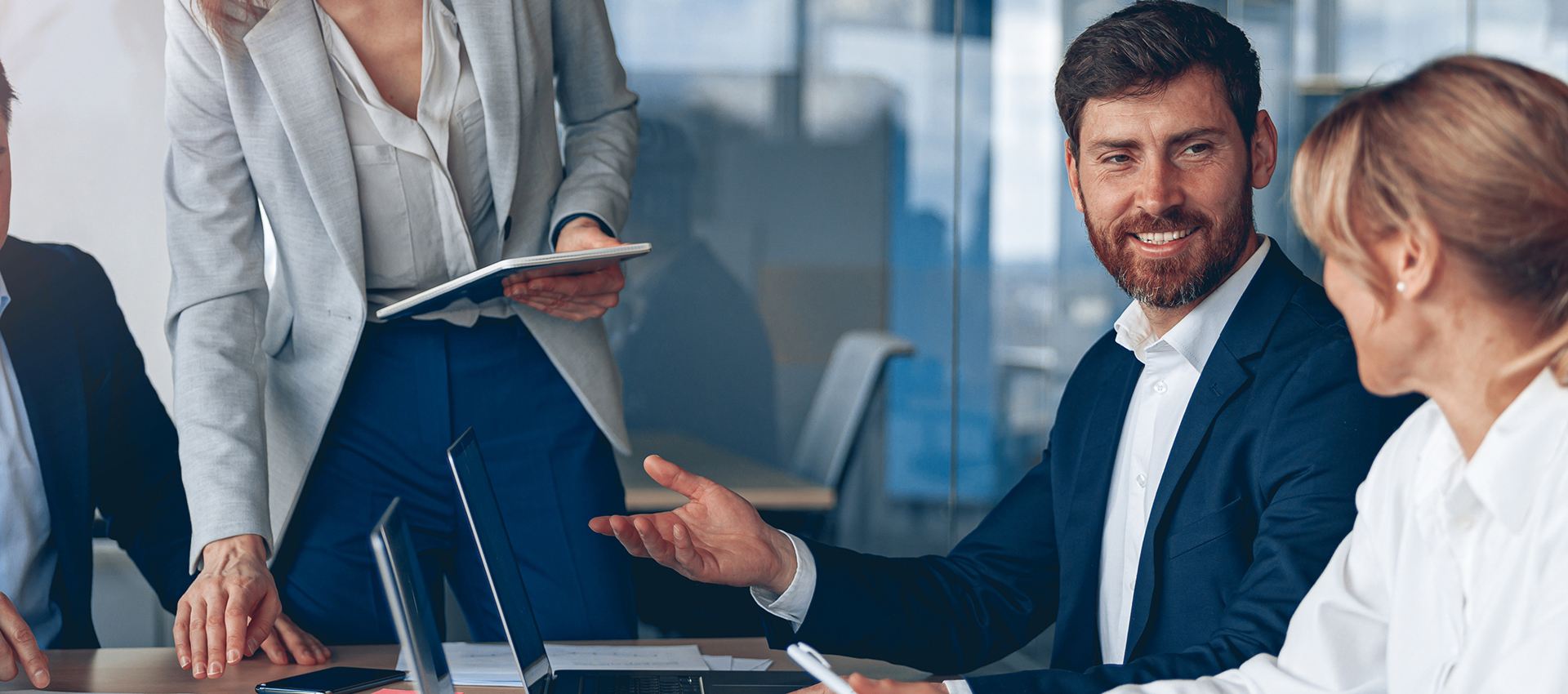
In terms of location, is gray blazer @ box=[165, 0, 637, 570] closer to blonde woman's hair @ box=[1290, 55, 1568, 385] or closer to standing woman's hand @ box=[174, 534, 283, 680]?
standing woman's hand @ box=[174, 534, 283, 680]

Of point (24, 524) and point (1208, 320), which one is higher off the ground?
point (1208, 320)

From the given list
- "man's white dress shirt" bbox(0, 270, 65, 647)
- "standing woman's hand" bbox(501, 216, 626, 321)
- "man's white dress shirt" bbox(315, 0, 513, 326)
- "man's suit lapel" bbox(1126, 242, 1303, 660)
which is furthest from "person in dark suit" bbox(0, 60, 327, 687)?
"man's suit lapel" bbox(1126, 242, 1303, 660)

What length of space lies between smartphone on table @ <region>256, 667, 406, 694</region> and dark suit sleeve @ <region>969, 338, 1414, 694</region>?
2.10ft

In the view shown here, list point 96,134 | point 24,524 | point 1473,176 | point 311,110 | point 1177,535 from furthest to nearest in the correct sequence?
point 96,134, point 24,524, point 311,110, point 1177,535, point 1473,176

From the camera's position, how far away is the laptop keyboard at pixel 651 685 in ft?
3.93

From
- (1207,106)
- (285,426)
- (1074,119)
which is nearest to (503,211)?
(285,426)

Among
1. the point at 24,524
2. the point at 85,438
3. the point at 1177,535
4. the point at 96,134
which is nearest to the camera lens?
the point at 1177,535

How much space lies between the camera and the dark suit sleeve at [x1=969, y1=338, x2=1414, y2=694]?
1.07 m

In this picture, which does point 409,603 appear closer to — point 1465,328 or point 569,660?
point 569,660

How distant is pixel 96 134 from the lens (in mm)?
2754

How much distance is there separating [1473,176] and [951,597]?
835 millimetres

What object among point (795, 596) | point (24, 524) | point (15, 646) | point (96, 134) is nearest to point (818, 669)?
point (795, 596)

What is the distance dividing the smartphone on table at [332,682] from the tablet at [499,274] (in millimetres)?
→ 440

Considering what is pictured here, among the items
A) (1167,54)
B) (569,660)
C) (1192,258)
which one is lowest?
(569,660)
